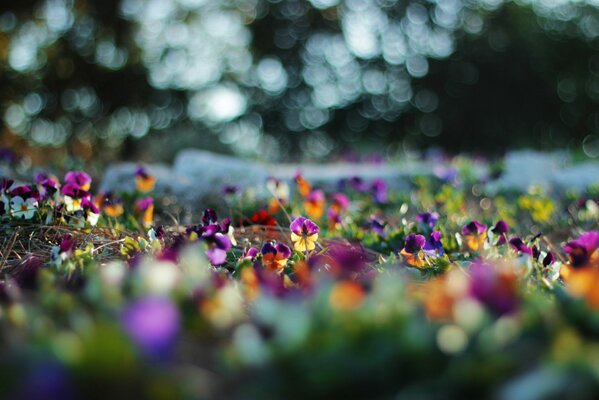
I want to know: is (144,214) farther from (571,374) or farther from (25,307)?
(571,374)

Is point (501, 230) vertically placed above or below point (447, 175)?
above

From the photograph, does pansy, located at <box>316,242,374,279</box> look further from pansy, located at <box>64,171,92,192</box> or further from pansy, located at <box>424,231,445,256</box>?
pansy, located at <box>64,171,92,192</box>

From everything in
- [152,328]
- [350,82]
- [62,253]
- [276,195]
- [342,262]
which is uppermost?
[152,328]

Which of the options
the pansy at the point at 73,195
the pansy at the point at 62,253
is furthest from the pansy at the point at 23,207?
the pansy at the point at 62,253

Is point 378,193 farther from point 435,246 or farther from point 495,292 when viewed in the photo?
point 495,292

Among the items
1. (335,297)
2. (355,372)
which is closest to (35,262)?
(335,297)

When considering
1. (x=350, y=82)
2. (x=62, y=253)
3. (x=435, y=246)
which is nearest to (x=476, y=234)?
(x=435, y=246)

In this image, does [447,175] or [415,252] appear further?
[447,175]
